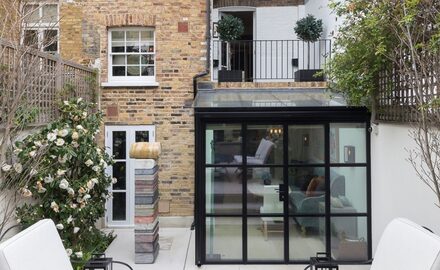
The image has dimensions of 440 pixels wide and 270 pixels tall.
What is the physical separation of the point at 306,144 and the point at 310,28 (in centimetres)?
419

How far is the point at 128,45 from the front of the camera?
9.59 m

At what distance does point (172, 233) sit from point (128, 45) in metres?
4.27

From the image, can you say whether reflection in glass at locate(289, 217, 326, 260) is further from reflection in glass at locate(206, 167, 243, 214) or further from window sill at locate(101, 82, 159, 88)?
window sill at locate(101, 82, 159, 88)

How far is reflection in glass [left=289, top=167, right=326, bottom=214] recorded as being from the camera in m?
6.90

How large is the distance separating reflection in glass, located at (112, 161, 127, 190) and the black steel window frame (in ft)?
10.2

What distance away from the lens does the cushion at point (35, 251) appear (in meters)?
3.25

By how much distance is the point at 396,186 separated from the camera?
5898 millimetres

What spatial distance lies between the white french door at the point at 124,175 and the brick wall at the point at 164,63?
7.0 inches

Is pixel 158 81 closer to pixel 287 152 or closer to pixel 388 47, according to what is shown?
pixel 287 152

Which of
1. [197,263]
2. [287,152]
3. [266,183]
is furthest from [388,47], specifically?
[197,263]

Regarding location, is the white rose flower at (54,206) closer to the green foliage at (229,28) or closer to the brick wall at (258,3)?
the green foliage at (229,28)

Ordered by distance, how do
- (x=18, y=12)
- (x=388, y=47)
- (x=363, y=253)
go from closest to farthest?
(x=18, y=12) < (x=388, y=47) < (x=363, y=253)

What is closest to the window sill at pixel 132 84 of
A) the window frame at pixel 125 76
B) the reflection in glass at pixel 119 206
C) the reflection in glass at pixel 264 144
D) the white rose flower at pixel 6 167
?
the window frame at pixel 125 76

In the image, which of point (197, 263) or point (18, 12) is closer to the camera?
point (18, 12)
